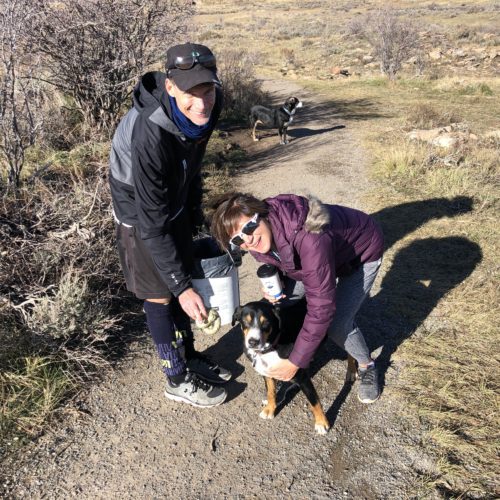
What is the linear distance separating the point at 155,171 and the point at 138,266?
2.05 ft

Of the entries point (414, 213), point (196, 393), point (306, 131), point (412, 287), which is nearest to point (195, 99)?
point (196, 393)

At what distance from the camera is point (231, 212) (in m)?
2.07

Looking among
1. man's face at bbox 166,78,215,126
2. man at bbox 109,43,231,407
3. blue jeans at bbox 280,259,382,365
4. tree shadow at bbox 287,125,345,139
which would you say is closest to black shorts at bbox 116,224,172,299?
man at bbox 109,43,231,407

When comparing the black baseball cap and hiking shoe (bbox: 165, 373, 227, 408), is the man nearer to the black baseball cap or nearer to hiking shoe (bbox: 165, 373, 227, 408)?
the black baseball cap

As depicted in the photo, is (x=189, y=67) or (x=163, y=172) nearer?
(x=189, y=67)

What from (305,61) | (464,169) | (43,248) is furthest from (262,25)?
(43,248)

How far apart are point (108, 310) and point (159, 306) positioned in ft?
3.96

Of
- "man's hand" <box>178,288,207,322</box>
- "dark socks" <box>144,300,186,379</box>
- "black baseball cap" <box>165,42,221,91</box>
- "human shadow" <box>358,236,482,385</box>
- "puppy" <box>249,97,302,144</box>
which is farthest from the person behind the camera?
"puppy" <box>249,97,302,144</box>

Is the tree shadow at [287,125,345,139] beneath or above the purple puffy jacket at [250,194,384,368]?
beneath

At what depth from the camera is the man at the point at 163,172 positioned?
77.7 inches

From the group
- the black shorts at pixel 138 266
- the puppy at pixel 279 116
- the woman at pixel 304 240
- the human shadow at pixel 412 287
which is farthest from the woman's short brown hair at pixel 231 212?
the puppy at pixel 279 116

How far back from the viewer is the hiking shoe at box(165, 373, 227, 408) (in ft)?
9.55

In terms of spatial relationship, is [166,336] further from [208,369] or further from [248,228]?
[248,228]

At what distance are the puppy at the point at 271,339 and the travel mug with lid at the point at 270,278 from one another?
89 mm
